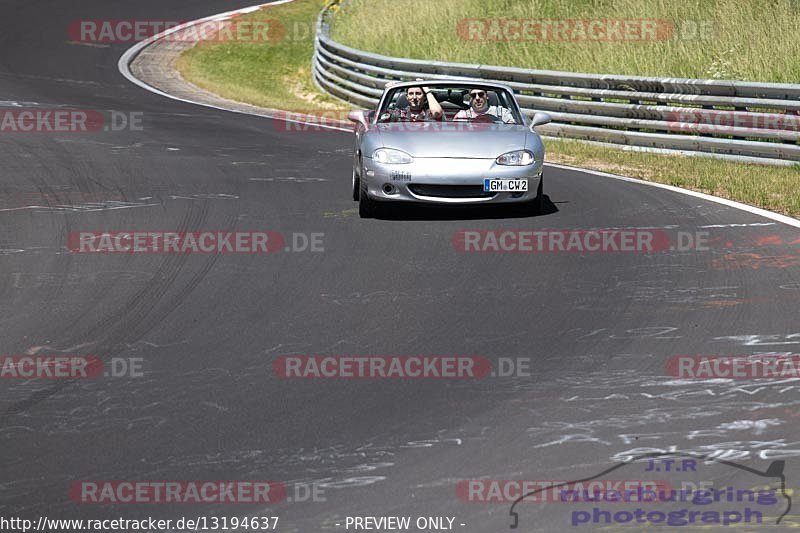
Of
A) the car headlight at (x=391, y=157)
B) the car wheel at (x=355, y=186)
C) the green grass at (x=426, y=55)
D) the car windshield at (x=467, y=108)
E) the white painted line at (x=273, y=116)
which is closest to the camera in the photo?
the car headlight at (x=391, y=157)

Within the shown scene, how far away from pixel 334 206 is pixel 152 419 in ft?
23.3

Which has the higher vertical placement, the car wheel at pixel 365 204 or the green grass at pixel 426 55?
the car wheel at pixel 365 204

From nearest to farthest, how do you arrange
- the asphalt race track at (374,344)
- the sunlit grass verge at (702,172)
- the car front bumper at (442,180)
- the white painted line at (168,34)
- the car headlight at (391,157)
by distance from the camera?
the asphalt race track at (374,344), the car front bumper at (442,180), the car headlight at (391,157), the sunlit grass verge at (702,172), the white painted line at (168,34)

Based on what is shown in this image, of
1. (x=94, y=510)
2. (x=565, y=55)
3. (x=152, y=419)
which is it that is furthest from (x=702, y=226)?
(x=565, y=55)

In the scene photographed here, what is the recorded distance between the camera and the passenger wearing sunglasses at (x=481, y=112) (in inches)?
532

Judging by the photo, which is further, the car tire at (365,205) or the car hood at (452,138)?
the car tire at (365,205)

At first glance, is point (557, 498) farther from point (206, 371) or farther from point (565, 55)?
point (565, 55)

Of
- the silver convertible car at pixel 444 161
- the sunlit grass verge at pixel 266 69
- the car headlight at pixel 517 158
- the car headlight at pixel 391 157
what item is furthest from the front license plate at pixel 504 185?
the sunlit grass verge at pixel 266 69

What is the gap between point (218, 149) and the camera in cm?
1844

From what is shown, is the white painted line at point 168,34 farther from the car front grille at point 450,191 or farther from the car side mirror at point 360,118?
the car front grille at point 450,191

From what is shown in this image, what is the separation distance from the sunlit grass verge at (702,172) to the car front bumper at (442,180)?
2701 mm

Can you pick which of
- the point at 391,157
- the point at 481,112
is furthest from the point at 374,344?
the point at 481,112

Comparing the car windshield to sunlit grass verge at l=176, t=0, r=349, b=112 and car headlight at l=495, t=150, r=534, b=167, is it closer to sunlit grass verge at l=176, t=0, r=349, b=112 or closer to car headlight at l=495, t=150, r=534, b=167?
car headlight at l=495, t=150, r=534, b=167

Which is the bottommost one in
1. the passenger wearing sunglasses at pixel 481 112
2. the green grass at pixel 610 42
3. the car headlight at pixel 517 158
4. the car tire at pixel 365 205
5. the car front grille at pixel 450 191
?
the green grass at pixel 610 42
